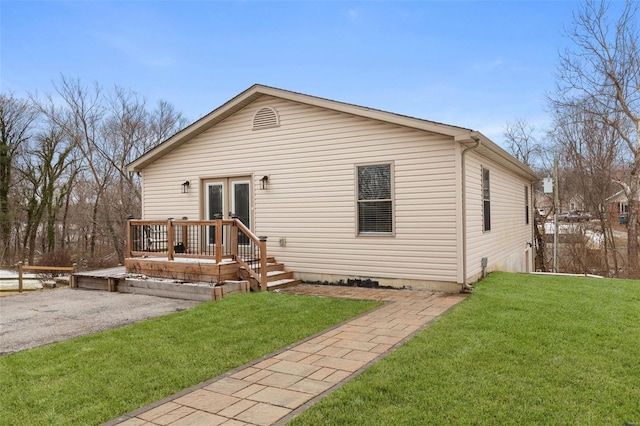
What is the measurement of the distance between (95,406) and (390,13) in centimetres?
1305

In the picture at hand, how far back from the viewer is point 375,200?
7.98 meters

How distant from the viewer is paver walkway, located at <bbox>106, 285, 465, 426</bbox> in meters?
2.81

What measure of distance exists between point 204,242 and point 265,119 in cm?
318

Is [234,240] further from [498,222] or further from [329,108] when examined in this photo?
[498,222]

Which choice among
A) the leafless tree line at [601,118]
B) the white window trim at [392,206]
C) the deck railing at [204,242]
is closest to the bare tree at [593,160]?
the leafless tree line at [601,118]

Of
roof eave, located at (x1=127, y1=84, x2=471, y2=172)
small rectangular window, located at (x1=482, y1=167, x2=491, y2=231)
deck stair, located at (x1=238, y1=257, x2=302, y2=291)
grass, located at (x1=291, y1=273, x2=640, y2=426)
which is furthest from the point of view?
small rectangular window, located at (x1=482, y1=167, x2=491, y2=231)

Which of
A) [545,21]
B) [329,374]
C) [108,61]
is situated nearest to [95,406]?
[329,374]

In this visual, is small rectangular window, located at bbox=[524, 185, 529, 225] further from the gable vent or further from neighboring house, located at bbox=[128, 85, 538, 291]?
the gable vent

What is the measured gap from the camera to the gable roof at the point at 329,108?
7074mm

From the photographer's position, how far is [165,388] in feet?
10.8

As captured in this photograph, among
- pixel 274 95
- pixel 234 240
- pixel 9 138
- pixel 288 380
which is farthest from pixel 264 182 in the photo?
pixel 9 138

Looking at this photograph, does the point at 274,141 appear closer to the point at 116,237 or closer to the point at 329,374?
the point at 329,374

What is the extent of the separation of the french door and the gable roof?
134 cm

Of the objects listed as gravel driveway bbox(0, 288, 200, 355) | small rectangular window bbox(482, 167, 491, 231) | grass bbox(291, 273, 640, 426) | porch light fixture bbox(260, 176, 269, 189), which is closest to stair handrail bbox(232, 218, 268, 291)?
gravel driveway bbox(0, 288, 200, 355)
